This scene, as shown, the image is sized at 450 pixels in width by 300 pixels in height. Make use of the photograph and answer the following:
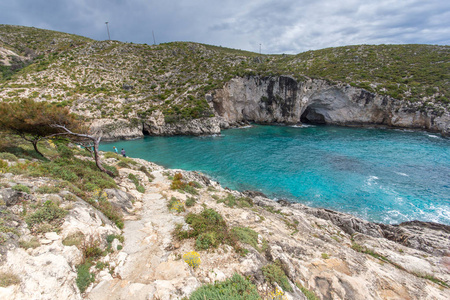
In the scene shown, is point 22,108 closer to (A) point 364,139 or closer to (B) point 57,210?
(B) point 57,210

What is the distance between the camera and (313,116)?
5266 cm

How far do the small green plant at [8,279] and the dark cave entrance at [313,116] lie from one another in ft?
188

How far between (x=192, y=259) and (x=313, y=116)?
2233 inches

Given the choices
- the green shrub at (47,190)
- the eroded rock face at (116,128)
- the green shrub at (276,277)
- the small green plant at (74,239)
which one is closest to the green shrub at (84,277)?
the small green plant at (74,239)

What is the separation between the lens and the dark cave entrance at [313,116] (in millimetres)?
50416

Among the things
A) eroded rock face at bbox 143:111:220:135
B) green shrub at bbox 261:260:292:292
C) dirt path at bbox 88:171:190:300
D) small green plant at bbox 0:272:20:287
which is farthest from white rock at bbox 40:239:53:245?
eroded rock face at bbox 143:111:220:135

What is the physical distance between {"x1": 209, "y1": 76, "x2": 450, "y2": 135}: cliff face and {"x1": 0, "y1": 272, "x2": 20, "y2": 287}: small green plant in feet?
147

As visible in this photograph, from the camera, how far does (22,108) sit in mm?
9195

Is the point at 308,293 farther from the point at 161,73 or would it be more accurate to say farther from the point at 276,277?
the point at 161,73

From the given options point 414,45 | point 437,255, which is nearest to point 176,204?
point 437,255

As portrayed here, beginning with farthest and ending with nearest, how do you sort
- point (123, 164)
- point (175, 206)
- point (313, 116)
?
1. point (313, 116)
2. point (123, 164)
3. point (175, 206)

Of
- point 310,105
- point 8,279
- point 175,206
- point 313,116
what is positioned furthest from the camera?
point 313,116

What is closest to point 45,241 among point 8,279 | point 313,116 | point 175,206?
point 8,279

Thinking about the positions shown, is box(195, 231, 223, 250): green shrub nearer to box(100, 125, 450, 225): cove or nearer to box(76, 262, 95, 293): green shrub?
box(76, 262, 95, 293): green shrub
